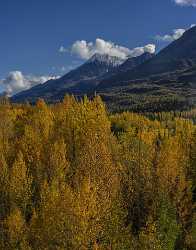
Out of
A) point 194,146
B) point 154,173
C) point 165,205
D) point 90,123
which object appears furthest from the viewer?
point 194,146

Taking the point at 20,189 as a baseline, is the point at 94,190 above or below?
above

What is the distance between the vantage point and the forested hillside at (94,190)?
55281 mm

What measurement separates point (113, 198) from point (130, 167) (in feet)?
59.4

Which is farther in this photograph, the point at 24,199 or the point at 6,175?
the point at 6,175

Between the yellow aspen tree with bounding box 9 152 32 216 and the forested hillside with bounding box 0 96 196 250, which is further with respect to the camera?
the yellow aspen tree with bounding box 9 152 32 216

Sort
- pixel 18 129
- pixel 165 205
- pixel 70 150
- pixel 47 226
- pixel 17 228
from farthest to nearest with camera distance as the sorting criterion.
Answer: pixel 18 129 < pixel 70 150 < pixel 165 205 < pixel 17 228 < pixel 47 226

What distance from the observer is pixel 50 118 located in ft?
380

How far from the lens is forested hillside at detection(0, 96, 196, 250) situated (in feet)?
181

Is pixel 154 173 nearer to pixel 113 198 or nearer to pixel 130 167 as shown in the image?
pixel 130 167

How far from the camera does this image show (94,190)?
54094 millimetres

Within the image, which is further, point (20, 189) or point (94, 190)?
point (20, 189)

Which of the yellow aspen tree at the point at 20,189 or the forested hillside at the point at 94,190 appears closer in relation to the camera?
the forested hillside at the point at 94,190

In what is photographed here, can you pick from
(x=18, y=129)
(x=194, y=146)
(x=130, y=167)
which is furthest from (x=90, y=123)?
(x=18, y=129)

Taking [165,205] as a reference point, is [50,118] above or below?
above
